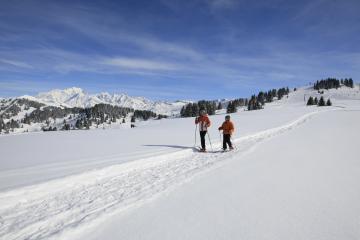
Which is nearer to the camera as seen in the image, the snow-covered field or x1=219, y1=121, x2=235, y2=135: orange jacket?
the snow-covered field

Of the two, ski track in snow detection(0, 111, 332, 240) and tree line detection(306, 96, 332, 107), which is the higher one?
tree line detection(306, 96, 332, 107)

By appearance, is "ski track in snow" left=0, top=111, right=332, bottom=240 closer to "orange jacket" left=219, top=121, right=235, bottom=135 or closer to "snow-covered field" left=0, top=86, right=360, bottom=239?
"snow-covered field" left=0, top=86, right=360, bottom=239

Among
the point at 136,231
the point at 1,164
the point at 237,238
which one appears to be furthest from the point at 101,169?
the point at 237,238

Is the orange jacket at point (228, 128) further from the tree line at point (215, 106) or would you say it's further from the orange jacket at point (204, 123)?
the tree line at point (215, 106)

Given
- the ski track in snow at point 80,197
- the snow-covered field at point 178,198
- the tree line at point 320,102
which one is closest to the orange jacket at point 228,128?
the snow-covered field at point 178,198

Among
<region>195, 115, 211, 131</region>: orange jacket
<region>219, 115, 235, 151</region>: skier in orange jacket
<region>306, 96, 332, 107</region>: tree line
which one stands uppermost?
<region>306, 96, 332, 107</region>: tree line

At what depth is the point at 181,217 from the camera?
5559 mm

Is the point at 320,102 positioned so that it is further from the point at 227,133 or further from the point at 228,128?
the point at 227,133

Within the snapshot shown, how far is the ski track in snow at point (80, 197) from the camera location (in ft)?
17.7

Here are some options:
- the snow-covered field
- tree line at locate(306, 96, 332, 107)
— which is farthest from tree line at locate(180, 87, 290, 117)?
the snow-covered field

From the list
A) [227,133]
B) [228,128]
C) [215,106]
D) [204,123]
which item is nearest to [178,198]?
[227,133]

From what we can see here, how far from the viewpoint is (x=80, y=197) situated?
282 inches

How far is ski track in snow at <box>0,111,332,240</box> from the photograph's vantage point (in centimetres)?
541

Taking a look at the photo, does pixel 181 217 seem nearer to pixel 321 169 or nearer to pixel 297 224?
pixel 297 224
